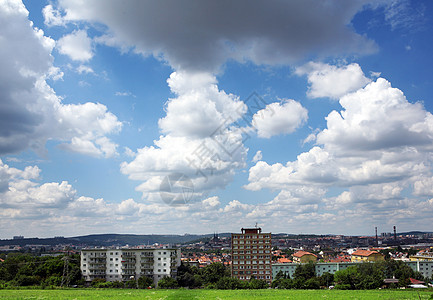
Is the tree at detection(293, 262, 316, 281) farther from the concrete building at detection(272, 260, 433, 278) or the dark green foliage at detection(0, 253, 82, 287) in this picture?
the dark green foliage at detection(0, 253, 82, 287)

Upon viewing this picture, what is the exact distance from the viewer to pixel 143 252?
A: 8656 centimetres

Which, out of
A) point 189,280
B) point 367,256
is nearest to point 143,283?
point 189,280

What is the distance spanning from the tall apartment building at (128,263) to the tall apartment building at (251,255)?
1769cm

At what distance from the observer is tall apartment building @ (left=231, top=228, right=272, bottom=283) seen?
9556cm

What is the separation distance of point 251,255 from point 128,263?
3177cm

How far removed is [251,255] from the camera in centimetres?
9669

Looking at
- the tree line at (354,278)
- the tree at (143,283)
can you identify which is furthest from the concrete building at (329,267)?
the tree at (143,283)

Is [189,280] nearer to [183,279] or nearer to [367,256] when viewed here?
[183,279]

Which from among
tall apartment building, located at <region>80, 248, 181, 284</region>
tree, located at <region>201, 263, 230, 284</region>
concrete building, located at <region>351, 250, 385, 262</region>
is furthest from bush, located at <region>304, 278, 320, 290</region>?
concrete building, located at <region>351, 250, 385, 262</region>

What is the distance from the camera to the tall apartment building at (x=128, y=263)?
84.9m

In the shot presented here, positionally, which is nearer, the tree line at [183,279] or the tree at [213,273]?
the tree line at [183,279]

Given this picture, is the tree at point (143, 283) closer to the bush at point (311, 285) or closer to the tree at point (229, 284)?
the tree at point (229, 284)

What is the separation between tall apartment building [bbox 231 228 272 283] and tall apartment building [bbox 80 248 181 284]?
17694mm

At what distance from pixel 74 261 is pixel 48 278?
53.1 ft
